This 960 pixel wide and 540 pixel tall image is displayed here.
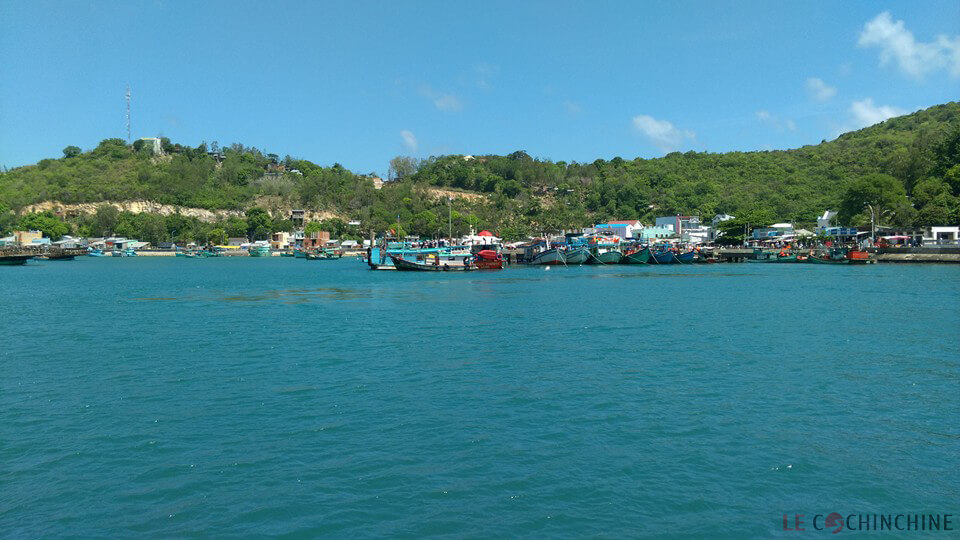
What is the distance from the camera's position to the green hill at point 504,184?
139250mm

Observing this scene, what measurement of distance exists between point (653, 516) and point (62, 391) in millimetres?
13402

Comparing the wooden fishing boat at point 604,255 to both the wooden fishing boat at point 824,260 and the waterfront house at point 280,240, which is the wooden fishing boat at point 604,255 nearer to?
the wooden fishing boat at point 824,260

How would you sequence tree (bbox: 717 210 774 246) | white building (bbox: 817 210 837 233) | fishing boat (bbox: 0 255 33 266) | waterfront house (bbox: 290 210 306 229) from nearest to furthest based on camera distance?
1. fishing boat (bbox: 0 255 33 266)
2. tree (bbox: 717 210 774 246)
3. white building (bbox: 817 210 837 233)
4. waterfront house (bbox: 290 210 306 229)

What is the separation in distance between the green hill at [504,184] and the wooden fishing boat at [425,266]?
219 feet

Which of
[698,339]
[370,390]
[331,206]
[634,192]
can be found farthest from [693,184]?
[370,390]

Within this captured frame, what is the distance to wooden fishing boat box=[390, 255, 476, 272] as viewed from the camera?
2712 inches

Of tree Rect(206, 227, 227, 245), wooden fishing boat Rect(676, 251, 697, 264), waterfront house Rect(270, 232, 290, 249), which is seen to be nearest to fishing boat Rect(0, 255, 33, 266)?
tree Rect(206, 227, 227, 245)

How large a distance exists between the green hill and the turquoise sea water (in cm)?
11231

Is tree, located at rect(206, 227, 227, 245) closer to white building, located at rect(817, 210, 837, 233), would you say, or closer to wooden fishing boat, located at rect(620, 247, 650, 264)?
wooden fishing boat, located at rect(620, 247, 650, 264)

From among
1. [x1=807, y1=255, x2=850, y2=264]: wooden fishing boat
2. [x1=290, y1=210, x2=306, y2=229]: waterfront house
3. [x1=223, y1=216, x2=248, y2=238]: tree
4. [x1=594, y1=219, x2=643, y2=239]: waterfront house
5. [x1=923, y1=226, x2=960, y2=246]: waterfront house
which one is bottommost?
[x1=807, y1=255, x2=850, y2=264]: wooden fishing boat

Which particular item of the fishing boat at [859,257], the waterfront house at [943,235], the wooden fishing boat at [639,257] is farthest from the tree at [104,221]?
the waterfront house at [943,235]

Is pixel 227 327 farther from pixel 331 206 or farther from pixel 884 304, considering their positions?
pixel 331 206

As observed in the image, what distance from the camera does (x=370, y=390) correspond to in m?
14.7

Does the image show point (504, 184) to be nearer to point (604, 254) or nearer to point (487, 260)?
point (604, 254)
